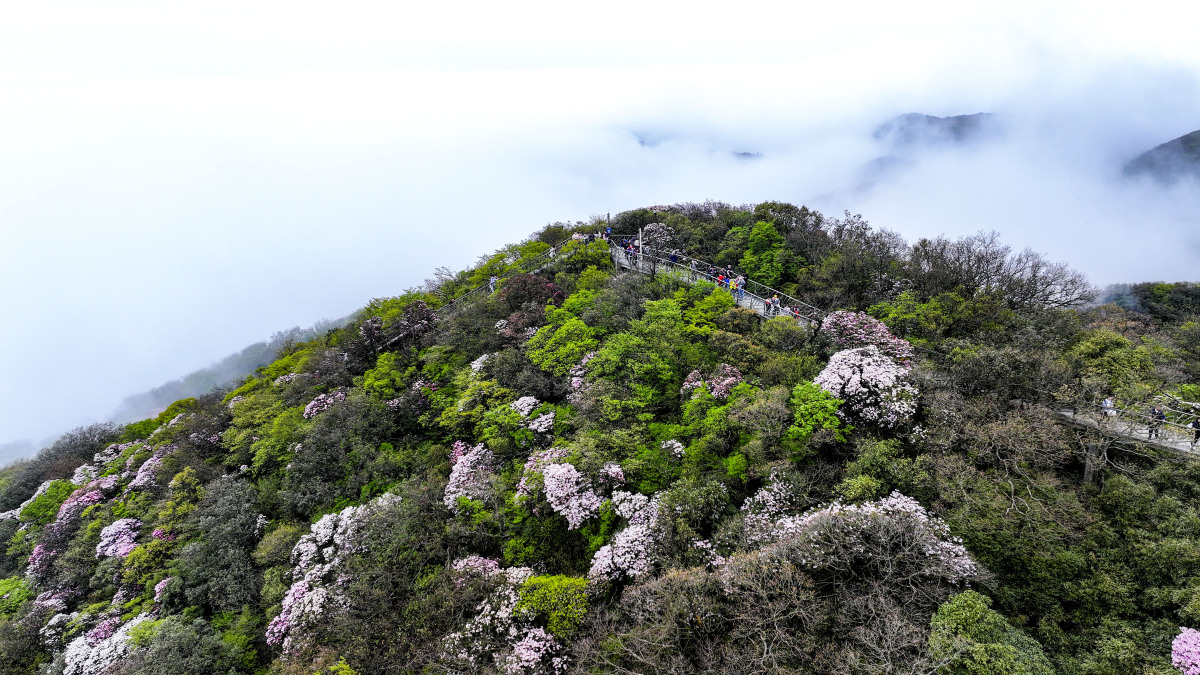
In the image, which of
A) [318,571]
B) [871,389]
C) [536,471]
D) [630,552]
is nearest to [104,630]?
[318,571]

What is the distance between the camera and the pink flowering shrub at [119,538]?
84.2 ft

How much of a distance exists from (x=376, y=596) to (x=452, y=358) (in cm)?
1562

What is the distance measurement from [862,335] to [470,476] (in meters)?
19.8

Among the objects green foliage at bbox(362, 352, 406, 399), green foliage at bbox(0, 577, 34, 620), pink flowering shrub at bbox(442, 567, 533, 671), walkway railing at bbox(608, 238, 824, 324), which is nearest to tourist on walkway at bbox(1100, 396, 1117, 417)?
walkway railing at bbox(608, 238, 824, 324)

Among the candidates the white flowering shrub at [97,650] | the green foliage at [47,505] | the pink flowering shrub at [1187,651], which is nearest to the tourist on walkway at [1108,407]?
the pink flowering shrub at [1187,651]

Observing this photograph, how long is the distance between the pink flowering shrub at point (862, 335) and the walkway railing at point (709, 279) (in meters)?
2.27

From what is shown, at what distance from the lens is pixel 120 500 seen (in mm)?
30172

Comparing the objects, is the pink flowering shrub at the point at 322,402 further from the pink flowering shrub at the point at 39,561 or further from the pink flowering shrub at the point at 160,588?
the pink flowering shrub at the point at 39,561

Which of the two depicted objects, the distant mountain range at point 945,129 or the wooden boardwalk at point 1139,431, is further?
the distant mountain range at point 945,129

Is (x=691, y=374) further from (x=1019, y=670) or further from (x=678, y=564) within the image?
(x=1019, y=670)

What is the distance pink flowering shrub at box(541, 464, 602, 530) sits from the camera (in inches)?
658

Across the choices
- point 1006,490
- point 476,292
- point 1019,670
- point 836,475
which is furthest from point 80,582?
point 1006,490

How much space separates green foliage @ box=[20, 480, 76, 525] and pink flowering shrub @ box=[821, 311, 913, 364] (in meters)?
53.9

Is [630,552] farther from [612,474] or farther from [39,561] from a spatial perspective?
[39,561]
